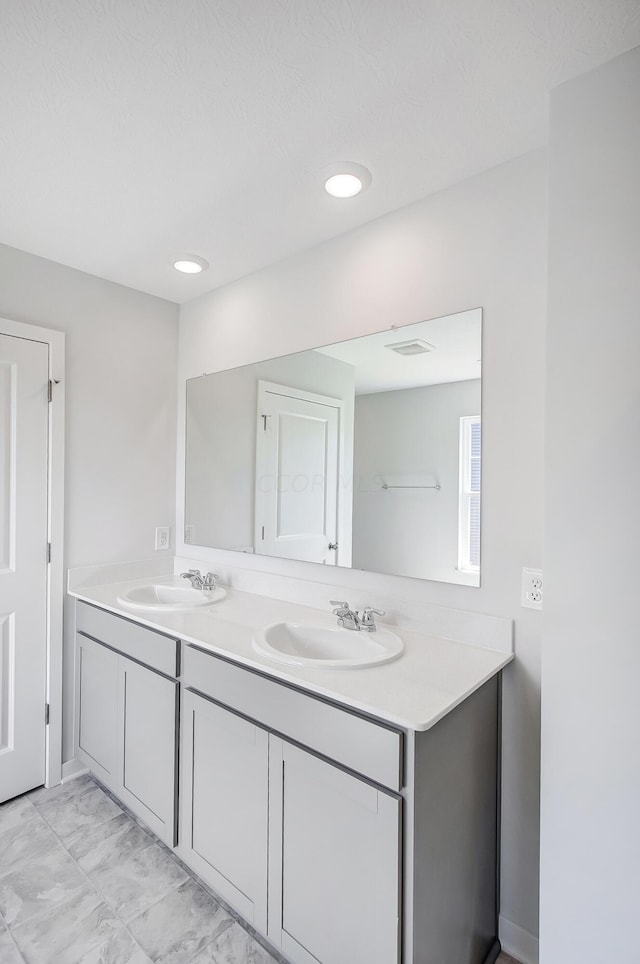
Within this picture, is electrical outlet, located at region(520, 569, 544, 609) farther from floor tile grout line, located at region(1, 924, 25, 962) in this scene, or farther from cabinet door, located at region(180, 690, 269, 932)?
floor tile grout line, located at region(1, 924, 25, 962)

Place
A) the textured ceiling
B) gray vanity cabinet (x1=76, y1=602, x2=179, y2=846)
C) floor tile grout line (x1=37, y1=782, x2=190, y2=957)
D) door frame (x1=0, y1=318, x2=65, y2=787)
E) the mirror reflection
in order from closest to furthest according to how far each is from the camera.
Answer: the textured ceiling < floor tile grout line (x1=37, y1=782, x2=190, y2=957) < the mirror reflection < gray vanity cabinet (x1=76, y1=602, x2=179, y2=846) < door frame (x1=0, y1=318, x2=65, y2=787)

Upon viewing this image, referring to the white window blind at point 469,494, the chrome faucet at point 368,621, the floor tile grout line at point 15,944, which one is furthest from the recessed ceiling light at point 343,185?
the floor tile grout line at point 15,944

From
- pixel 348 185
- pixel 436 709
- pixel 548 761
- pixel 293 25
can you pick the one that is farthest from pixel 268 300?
pixel 548 761

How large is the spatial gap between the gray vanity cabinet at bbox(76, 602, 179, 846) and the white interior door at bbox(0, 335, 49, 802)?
0.58ft

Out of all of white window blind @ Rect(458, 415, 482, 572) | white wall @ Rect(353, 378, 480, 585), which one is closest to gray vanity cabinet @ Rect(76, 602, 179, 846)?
white wall @ Rect(353, 378, 480, 585)

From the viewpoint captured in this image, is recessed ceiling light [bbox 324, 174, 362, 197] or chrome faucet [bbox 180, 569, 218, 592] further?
chrome faucet [bbox 180, 569, 218, 592]

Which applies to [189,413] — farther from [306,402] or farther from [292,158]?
[292,158]

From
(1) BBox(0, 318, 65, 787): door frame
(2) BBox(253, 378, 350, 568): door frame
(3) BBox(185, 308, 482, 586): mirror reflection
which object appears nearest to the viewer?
(3) BBox(185, 308, 482, 586): mirror reflection

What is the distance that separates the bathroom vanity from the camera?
1144 millimetres

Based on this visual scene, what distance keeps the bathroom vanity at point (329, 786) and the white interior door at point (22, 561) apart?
25.8 inches

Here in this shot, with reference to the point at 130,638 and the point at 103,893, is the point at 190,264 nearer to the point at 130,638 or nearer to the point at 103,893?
the point at 130,638

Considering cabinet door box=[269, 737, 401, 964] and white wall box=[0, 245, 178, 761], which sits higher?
white wall box=[0, 245, 178, 761]

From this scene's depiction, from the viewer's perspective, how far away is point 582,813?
3.80 feet

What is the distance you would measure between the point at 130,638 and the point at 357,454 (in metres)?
1.15
